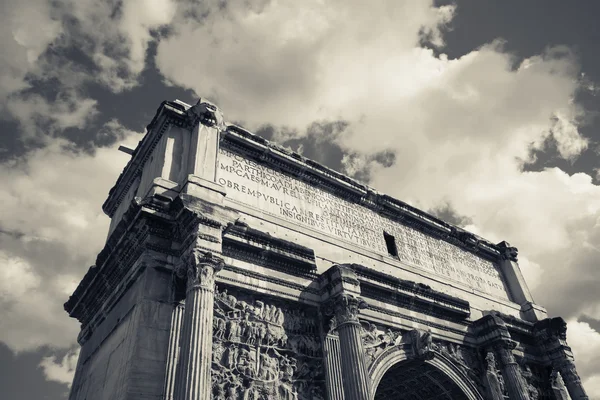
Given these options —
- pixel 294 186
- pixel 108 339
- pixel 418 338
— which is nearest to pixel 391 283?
pixel 418 338

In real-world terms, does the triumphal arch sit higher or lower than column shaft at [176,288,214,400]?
higher

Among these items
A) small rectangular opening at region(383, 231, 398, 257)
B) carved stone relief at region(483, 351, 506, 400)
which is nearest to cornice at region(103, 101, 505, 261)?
small rectangular opening at region(383, 231, 398, 257)

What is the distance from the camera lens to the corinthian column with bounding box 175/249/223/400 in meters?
8.29

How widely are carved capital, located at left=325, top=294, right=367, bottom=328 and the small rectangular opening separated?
461 centimetres

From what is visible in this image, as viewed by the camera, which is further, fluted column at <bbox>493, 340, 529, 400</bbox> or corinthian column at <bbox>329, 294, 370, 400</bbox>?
fluted column at <bbox>493, 340, 529, 400</bbox>

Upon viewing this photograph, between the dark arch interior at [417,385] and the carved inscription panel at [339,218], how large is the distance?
3631mm

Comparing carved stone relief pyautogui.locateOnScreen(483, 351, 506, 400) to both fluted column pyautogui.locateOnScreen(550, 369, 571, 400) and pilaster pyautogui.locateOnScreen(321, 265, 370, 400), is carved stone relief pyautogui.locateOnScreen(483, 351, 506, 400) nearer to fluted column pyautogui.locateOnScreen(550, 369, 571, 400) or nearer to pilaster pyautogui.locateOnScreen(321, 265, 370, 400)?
fluted column pyautogui.locateOnScreen(550, 369, 571, 400)

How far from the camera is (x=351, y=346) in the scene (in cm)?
1137

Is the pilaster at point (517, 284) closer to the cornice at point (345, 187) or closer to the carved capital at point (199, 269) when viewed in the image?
the cornice at point (345, 187)

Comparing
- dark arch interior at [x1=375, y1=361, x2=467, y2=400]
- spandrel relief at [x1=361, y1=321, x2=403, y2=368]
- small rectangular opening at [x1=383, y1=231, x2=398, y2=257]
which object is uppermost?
small rectangular opening at [x1=383, y1=231, x2=398, y2=257]

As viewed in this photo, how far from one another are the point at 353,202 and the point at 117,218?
318 inches

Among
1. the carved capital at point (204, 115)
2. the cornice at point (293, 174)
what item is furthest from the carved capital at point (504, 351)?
the carved capital at point (204, 115)

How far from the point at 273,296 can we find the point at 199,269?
2537 mm

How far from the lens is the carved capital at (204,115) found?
12.8m
